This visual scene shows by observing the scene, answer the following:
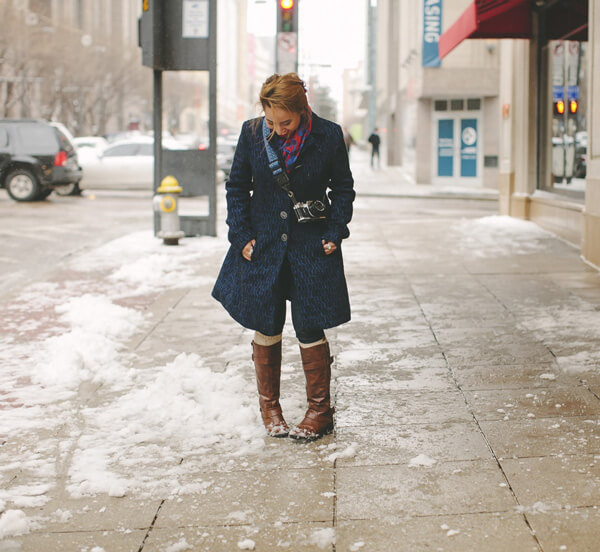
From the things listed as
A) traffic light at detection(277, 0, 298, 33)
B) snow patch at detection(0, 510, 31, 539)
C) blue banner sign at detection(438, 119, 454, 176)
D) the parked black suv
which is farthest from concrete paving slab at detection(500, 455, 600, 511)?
blue banner sign at detection(438, 119, 454, 176)

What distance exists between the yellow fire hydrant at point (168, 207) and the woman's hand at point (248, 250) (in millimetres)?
7526

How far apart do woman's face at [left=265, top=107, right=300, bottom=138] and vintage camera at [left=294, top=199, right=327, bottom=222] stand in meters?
0.33

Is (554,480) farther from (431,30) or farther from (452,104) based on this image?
(452,104)

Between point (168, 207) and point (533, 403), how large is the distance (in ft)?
25.1

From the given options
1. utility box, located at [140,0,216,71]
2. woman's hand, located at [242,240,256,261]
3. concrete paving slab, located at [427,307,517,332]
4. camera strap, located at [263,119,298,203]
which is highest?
utility box, located at [140,0,216,71]

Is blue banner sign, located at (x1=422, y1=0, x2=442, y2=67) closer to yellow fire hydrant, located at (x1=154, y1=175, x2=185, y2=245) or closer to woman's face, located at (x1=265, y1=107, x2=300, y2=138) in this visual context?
yellow fire hydrant, located at (x1=154, y1=175, x2=185, y2=245)

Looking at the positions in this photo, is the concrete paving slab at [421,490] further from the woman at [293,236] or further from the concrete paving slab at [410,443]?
the woman at [293,236]

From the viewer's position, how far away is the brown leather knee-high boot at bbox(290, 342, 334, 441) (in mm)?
4297

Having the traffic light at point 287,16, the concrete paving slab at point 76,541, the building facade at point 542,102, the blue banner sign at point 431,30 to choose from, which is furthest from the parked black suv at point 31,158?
the concrete paving slab at point 76,541

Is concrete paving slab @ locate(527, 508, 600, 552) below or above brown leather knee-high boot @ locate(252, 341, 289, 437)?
below

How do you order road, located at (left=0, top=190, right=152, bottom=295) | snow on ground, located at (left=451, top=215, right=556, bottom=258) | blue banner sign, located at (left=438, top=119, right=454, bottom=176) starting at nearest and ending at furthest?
road, located at (left=0, top=190, right=152, bottom=295) < snow on ground, located at (left=451, top=215, right=556, bottom=258) < blue banner sign, located at (left=438, top=119, right=454, bottom=176)

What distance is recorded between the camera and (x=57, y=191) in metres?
23.8

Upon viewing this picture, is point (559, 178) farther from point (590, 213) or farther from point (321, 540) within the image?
point (321, 540)

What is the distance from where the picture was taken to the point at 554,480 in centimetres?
365
